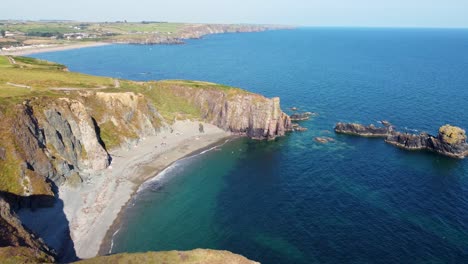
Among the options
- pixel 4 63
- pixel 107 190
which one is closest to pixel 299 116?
pixel 107 190

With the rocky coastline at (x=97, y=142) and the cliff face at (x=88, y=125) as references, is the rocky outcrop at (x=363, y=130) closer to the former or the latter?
the rocky coastline at (x=97, y=142)

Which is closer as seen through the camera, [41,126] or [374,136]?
[41,126]

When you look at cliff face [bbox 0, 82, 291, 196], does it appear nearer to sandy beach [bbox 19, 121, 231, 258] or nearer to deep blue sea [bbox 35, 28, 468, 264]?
sandy beach [bbox 19, 121, 231, 258]

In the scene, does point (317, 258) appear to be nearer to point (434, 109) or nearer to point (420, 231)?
point (420, 231)

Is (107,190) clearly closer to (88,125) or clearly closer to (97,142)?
(97,142)

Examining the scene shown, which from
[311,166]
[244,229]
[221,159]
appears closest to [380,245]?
[244,229]

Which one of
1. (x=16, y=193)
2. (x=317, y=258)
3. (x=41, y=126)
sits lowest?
(x=317, y=258)
